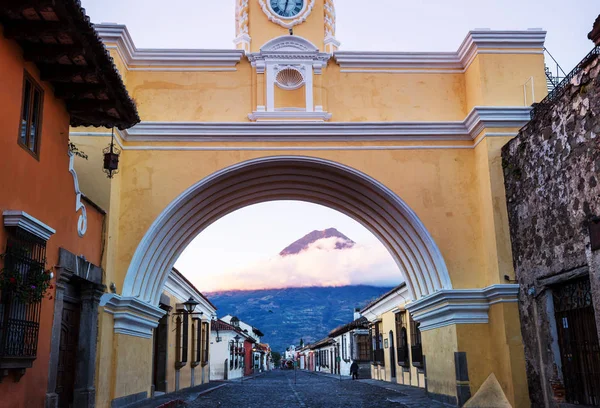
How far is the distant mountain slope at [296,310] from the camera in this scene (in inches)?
6555

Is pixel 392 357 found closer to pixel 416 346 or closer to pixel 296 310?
pixel 416 346

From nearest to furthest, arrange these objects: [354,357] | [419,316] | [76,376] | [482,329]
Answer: [76,376] → [482,329] → [419,316] → [354,357]

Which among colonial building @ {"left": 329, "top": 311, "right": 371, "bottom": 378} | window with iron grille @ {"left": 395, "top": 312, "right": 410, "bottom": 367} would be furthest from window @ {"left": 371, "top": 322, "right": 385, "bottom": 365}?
window with iron grille @ {"left": 395, "top": 312, "right": 410, "bottom": 367}

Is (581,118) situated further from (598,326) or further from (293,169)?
(293,169)

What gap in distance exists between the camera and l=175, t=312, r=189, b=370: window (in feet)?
62.6

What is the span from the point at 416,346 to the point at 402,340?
10.3ft

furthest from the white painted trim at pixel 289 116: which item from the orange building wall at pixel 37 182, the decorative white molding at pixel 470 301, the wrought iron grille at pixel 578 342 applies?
the wrought iron grille at pixel 578 342

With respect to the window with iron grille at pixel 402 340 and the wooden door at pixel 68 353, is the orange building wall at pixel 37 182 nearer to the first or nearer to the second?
the wooden door at pixel 68 353

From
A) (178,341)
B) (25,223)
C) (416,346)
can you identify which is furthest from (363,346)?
(25,223)

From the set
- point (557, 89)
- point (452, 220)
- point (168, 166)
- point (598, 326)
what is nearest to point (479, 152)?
point (452, 220)

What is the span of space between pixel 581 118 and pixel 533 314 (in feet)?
10.4

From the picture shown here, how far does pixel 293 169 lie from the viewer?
12.1 m

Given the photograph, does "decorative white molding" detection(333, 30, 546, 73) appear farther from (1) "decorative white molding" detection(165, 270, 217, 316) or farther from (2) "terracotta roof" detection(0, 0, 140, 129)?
(1) "decorative white molding" detection(165, 270, 217, 316)

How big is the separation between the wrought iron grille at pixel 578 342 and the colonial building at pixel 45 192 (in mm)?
6401
